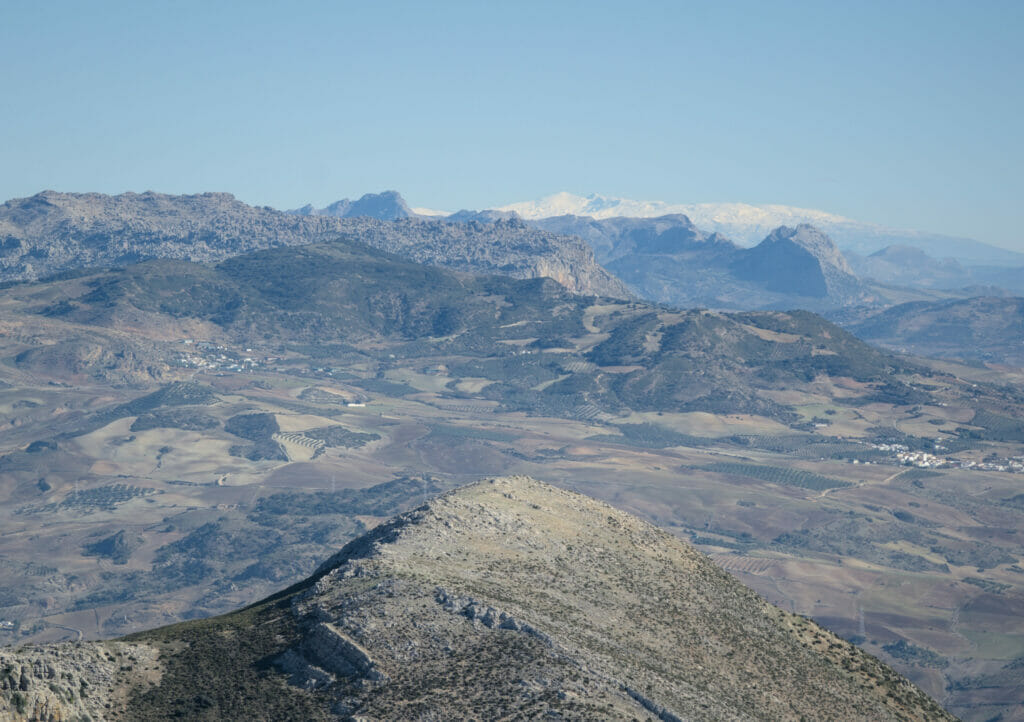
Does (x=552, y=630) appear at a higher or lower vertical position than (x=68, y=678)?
lower

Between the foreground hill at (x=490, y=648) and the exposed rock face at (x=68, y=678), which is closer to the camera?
the exposed rock face at (x=68, y=678)

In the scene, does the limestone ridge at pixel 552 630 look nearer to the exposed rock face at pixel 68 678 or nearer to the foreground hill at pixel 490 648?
the foreground hill at pixel 490 648

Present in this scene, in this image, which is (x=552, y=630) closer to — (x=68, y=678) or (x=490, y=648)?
(x=490, y=648)

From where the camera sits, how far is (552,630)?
9569 cm

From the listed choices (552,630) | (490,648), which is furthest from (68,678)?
(552,630)

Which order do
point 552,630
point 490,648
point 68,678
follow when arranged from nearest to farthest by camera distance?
point 68,678 → point 490,648 → point 552,630

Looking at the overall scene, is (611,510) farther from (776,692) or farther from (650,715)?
(650,715)

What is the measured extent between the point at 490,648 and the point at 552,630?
25.1 feet

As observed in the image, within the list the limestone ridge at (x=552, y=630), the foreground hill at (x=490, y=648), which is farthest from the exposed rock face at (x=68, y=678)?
the limestone ridge at (x=552, y=630)

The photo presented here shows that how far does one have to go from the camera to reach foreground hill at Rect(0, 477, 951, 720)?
83.7m

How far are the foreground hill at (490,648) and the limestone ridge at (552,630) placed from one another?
7.8 inches

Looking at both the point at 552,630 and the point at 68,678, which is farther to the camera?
the point at 552,630

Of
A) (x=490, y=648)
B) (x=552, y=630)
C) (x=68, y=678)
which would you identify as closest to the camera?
(x=68, y=678)

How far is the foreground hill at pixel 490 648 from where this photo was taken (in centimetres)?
8369
